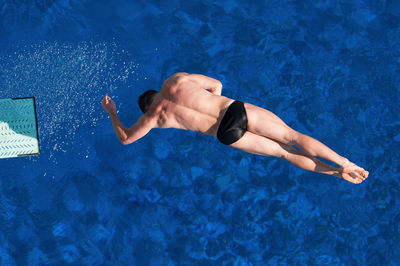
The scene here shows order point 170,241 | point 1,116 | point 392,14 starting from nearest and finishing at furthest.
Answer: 1. point 1,116
2. point 170,241
3. point 392,14

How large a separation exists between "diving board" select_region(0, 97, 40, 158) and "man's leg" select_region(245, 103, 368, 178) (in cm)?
276

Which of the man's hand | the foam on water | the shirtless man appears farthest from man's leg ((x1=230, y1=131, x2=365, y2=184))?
the foam on water

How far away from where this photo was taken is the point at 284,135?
10.7 ft

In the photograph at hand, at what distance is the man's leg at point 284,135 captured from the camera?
10.1ft

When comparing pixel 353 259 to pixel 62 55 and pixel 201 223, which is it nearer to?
pixel 201 223

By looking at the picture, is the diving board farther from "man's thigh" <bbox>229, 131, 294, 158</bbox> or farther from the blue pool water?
"man's thigh" <bbox>229, 131, 294, 158</bbox>

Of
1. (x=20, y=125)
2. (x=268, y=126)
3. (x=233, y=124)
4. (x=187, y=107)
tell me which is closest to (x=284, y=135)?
(x=268, y=126)

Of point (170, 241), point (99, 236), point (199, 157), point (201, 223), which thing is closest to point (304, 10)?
point (199, 157)

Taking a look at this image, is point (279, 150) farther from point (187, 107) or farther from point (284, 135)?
point (187, 107)

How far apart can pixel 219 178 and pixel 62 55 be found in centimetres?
284

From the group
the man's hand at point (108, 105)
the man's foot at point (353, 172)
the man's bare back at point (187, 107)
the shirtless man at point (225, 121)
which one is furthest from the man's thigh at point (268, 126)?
the man's hand at point (108, 105)

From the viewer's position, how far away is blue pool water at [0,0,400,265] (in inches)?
182

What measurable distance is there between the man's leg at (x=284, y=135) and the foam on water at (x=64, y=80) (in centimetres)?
236

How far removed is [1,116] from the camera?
14.4 ft
